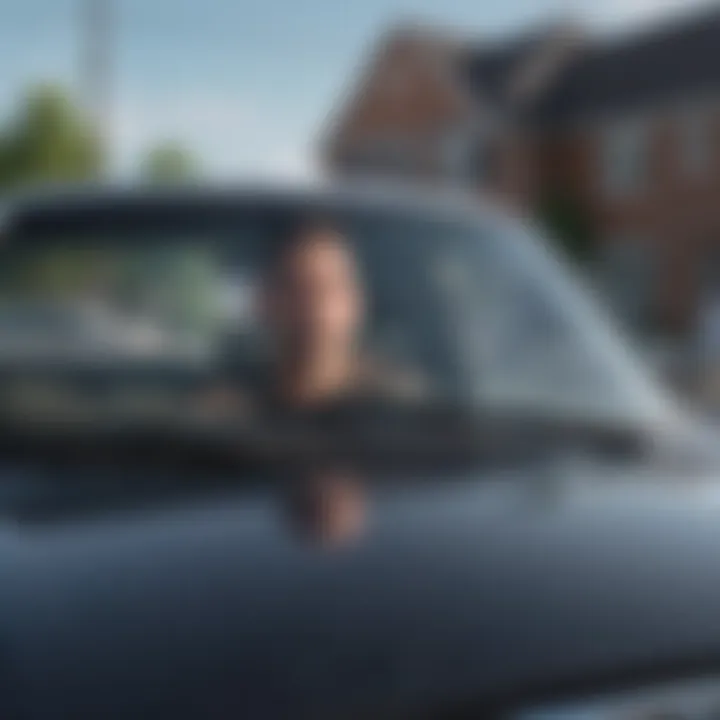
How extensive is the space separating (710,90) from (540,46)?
9043mm

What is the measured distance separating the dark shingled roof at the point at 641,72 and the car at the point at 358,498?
38.7 m

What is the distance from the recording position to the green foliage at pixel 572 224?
147 ft

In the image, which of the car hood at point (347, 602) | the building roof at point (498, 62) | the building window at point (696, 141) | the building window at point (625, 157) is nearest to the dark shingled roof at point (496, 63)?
the building roof at point (498, 62)

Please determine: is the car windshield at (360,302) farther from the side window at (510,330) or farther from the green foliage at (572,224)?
the green foliage at (572,224)

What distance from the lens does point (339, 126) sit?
166 ft

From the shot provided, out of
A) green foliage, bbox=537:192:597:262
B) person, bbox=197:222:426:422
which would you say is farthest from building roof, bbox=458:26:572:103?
person, bbox=197:222:426:422

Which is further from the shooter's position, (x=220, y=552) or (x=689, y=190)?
(x=689, y=190)

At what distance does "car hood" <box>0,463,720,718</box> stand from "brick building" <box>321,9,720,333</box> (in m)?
38.6

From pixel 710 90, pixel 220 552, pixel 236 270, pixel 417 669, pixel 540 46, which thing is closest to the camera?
pixel 417 669

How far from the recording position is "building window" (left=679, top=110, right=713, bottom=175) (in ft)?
133

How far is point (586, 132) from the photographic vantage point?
1772 inches

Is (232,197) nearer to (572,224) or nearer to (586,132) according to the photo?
(572,224)

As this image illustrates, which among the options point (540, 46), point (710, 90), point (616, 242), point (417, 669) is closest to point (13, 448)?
point (417, 669)

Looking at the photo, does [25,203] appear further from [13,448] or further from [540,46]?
[540,46]
